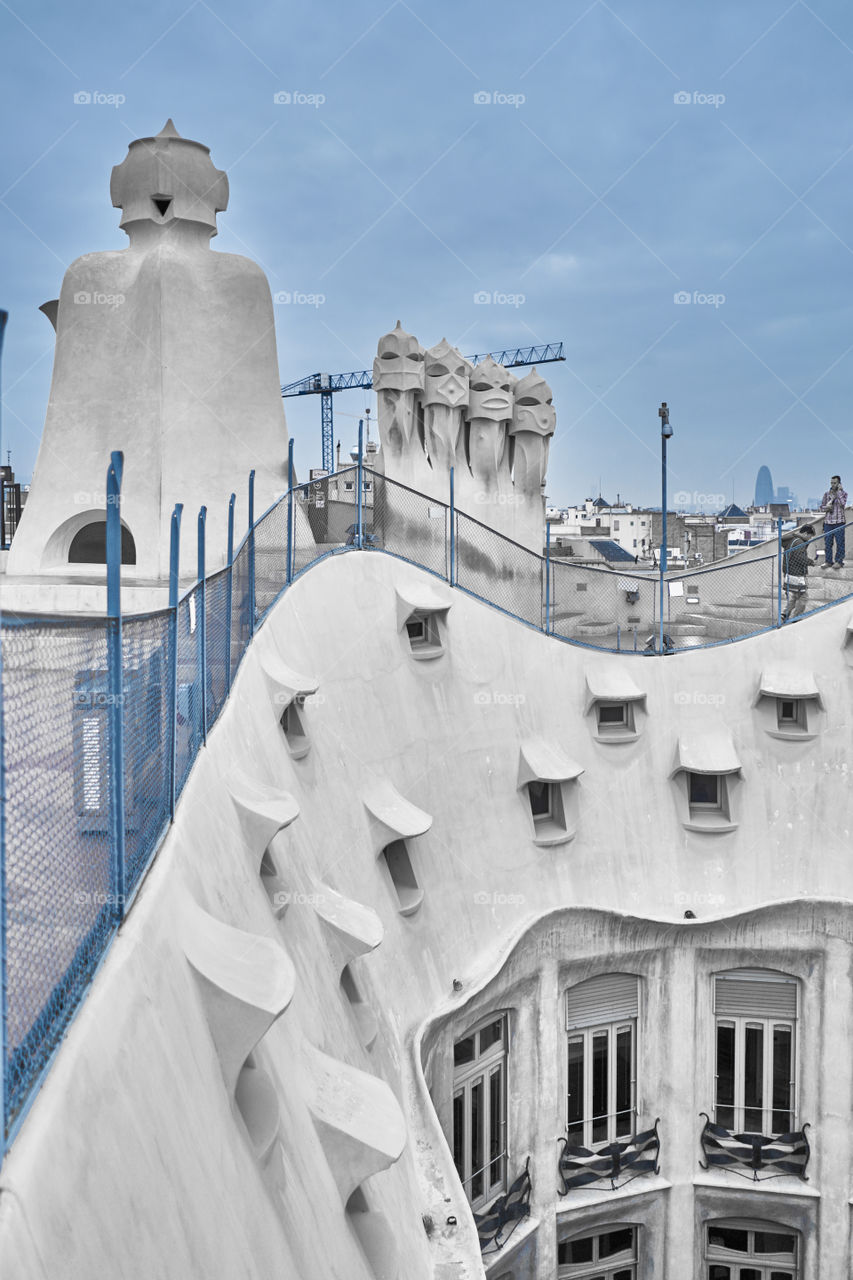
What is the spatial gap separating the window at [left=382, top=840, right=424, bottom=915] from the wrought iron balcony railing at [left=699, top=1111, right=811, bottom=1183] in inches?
316

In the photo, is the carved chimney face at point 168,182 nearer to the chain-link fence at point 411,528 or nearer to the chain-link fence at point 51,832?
the chain-link fence at point 411,528

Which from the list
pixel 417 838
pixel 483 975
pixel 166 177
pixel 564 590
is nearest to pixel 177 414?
pixel 166 177

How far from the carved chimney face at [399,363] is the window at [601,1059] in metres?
12.1

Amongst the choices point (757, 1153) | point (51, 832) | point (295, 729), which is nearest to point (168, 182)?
point (295, 729)

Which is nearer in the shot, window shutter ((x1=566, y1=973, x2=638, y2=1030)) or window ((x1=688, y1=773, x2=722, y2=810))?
window shutter ((x1=566, y1=973, x2=638, y2=1030))

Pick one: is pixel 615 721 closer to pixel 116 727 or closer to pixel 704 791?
pixel 704 791

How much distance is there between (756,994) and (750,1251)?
4.40m

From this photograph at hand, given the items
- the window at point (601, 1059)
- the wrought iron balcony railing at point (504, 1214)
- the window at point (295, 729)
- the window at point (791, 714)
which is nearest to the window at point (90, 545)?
the window at point (295, 729)

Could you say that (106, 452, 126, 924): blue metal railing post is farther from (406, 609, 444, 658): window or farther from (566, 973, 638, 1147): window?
(566, 973, 638, 1147): window

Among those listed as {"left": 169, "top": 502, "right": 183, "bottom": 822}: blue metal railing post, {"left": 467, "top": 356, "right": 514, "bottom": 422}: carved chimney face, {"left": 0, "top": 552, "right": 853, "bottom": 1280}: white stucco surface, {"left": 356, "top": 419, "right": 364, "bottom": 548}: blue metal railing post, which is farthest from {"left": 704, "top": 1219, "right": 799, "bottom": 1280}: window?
{"left": 169, "top": 502, "right": 183, "bottom": 822}: blue metal railing post

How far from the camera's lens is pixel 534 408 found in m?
23.3

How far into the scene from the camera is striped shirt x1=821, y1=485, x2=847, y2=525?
22391 mm

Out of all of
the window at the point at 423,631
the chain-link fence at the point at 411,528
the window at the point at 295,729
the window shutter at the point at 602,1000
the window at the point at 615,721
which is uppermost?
the chain-link fence at the point at 411,528

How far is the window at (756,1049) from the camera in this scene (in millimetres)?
18172
